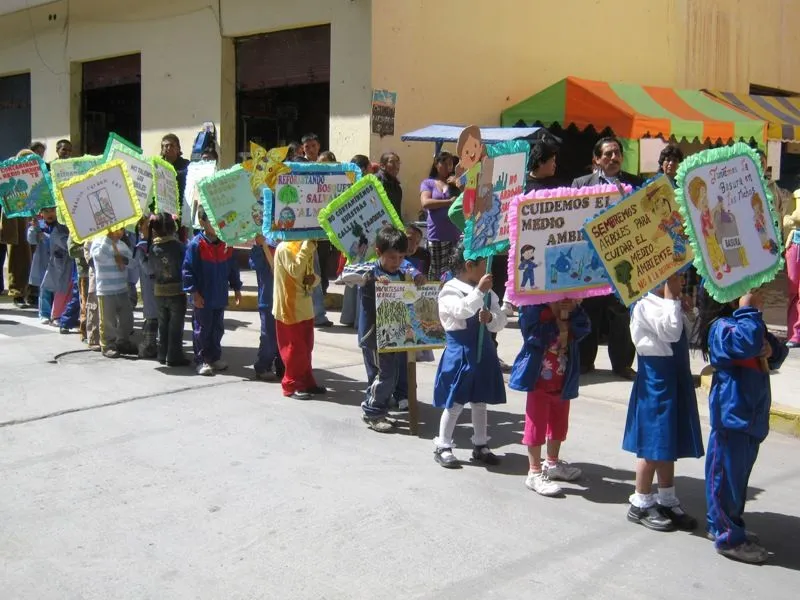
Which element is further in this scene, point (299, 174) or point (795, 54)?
point (795, 54)

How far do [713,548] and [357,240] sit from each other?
320cm

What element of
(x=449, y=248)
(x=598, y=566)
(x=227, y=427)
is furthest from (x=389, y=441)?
(x=449, y=248)

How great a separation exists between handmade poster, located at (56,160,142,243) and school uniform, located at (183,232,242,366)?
2.32 ft

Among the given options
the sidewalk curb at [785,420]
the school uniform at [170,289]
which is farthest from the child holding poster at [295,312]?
the sidewalk curb at [785,420]

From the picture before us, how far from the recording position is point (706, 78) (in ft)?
63.8

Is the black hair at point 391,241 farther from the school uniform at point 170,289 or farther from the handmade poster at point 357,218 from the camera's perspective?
the school uniform at point 170,289

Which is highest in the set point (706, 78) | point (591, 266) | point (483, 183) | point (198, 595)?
point (706, 78)

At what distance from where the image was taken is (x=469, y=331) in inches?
222

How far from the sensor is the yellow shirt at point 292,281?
7.19 metres

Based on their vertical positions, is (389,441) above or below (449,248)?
below

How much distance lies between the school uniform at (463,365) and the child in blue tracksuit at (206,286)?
305cm

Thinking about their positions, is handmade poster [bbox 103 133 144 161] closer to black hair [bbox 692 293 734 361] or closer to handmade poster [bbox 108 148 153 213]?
handmade poster [bbox 108 148 153 213]

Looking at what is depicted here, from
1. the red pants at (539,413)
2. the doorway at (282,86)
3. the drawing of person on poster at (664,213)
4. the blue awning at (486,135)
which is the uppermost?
the doorway at (282,86)

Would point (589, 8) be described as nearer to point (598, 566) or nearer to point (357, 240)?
point (357, 240)
